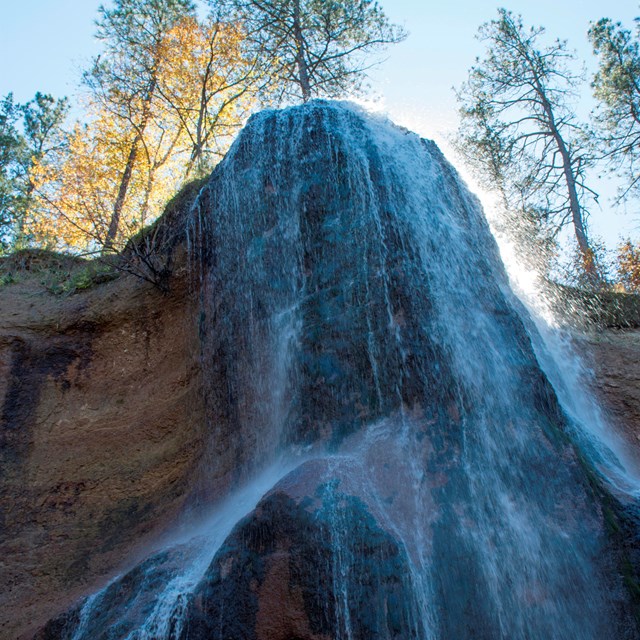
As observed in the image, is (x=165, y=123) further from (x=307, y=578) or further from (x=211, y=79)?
(x=307, y=578)

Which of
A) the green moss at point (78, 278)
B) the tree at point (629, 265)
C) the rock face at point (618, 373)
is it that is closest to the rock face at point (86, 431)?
the green moss at point (78, 278)

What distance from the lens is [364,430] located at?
5148 mm

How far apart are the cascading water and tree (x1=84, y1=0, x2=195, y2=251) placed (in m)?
9.55

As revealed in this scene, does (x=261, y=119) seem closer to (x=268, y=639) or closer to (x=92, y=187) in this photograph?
(x=268, y=639)

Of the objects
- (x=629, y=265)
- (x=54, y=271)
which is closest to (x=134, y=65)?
(x=54, y=271)

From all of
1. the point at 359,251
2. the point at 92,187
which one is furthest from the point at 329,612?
the point at 92,187

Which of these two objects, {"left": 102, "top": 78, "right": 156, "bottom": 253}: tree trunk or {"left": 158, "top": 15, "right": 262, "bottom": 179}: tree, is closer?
{"left": 102, "top": 78, "right": 156, "bottom": 253}: tree trunk

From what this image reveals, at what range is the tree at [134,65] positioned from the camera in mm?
16234

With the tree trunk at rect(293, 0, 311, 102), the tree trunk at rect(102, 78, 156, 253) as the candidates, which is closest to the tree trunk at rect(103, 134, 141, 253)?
the tree trunk at rect(102, 78, 156, 253)

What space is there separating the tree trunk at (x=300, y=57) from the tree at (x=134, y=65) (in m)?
3.79

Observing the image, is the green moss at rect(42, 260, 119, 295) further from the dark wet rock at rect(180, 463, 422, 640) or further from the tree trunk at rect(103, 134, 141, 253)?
the dark wet rock at rect(180, 463, 422, 640)

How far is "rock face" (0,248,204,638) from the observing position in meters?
6.32

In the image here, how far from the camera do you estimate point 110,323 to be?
327 inches

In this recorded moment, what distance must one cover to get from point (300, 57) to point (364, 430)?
1345 centimetres
